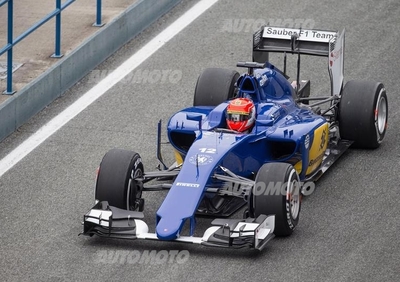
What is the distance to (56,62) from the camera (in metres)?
16.5

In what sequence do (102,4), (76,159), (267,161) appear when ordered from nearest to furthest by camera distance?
(267,161), (76,159), (102,4)

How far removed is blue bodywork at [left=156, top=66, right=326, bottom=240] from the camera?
1174 centimetres

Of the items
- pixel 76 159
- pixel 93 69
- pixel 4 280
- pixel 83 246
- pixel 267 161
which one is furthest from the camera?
pixel 93 69

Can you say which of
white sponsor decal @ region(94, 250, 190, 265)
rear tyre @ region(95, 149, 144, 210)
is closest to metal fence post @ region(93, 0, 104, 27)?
rear tyre @ region(95, 149, 144, 210)

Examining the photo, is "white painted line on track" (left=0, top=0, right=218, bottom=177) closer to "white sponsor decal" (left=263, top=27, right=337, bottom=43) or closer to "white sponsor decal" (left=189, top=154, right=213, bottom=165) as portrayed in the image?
"white sponsor decal" (left=263, top=27, right=337, bottom=43)

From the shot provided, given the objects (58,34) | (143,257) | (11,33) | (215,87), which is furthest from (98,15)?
(143,257)

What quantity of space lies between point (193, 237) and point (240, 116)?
5.88 ft

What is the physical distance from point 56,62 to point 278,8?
4.42 meters

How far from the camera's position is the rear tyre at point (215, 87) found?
1452 cm

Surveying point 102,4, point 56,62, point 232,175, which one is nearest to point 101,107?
point 56,62

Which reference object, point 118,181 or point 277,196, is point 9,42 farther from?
point 277,196

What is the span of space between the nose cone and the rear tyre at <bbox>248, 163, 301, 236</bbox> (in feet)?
2.84

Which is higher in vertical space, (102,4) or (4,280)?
(102,4)

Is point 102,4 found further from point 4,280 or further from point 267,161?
point 4,280
